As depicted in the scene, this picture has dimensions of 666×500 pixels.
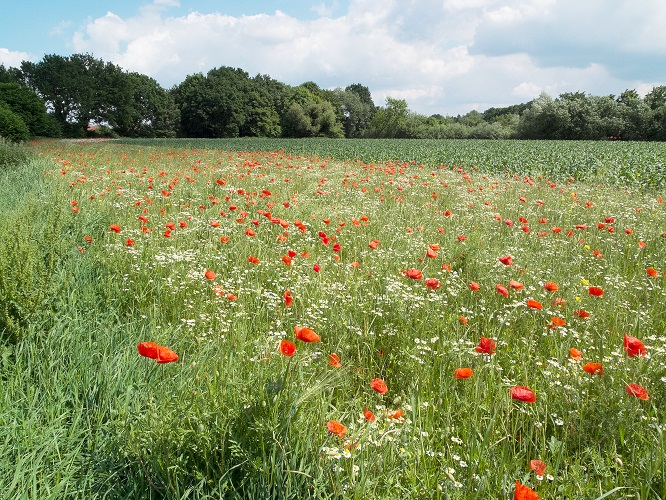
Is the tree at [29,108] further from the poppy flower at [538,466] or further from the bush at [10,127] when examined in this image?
the poppy flower at [538,466]

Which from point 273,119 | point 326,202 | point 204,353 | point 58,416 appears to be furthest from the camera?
point 273,119

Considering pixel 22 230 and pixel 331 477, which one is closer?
pixel 331 477

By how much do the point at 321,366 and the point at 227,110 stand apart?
7879 cm

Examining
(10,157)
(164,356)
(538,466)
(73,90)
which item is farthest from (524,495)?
(73,90)

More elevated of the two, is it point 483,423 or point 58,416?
point 58,416

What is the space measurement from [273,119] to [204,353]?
8123 centimetres

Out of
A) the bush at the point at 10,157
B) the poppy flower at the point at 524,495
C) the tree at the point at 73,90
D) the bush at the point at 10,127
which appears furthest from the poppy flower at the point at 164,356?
the tree at the point at 73,90

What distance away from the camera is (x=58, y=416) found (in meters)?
1.92

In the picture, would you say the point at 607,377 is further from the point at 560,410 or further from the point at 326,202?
the point at 326,202

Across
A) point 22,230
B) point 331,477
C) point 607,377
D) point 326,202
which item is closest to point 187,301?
point 22,230

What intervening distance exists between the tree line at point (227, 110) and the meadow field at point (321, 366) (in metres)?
51.0

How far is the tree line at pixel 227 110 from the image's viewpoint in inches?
1992

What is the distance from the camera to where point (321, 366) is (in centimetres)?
262

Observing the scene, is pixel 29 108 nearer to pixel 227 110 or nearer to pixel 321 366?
pixel 227 110
